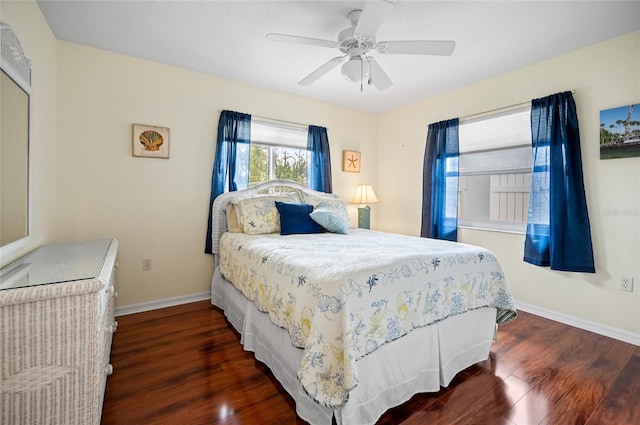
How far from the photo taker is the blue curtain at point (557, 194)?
99.4 inches

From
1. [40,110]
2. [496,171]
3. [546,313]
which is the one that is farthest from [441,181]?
[40,110]

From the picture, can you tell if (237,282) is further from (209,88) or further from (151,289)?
(209,88)

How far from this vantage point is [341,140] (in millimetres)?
4180

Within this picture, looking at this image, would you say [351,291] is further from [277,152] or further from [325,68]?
[277,152]

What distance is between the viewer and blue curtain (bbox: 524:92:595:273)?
8.29ft

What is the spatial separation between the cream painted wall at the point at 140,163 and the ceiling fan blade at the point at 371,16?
6.23 ft

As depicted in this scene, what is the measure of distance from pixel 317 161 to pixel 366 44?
1.86 metres

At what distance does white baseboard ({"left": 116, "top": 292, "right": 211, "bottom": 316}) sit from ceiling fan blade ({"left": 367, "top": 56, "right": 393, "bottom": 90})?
2689 mm

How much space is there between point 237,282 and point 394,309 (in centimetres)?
134

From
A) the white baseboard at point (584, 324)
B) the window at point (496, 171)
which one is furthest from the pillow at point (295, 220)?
the white baseboard at point (584, 324)

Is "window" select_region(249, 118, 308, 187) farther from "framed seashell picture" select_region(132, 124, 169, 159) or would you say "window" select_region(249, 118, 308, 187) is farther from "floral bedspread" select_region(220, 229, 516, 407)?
"floral bedspread" select_region(220, 229, 516, 407)

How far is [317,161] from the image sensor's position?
3.83 metres

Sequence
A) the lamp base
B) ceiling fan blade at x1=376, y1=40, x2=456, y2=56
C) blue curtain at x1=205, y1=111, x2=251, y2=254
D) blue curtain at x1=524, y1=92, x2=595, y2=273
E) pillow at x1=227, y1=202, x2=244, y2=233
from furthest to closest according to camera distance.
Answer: the lamp base < blue curtain at x1=205, y1=111, x2=251, y2=254 < pillow at x1=227, y1=202, x2=244, y2=233 < blue curtain at x1=524, y1=92, x2=595, y2=273 < ceiling fan blade at x1=376, y1=40, x2=456, y2=56

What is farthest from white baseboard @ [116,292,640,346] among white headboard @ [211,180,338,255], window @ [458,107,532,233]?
window @ [458,107,532,233]
